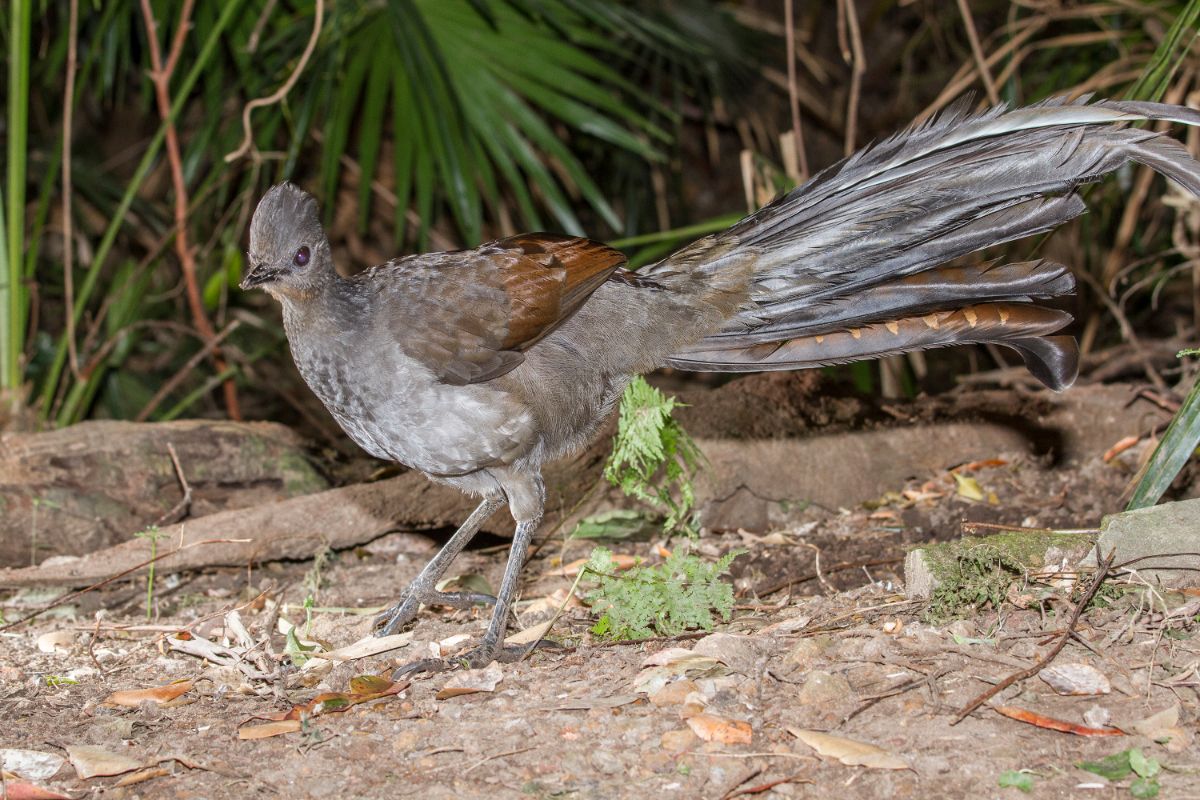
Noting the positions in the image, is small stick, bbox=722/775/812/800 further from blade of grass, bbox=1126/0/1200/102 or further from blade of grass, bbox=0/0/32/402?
blade of grass, bbox=0/0/32/402

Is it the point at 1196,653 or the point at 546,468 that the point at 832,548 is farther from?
the point at 1196,653

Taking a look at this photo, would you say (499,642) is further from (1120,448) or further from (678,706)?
(1120,448)

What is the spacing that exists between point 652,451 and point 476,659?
34.5 inches

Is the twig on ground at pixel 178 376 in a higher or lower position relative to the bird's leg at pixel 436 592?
higher

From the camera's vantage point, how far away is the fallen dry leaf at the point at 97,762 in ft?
7.94

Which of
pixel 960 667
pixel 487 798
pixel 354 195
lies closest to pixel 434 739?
pixel 487 798

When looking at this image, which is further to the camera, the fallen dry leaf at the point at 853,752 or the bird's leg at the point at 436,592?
the bird's leg at the point at 436,592

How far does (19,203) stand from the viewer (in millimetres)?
4555

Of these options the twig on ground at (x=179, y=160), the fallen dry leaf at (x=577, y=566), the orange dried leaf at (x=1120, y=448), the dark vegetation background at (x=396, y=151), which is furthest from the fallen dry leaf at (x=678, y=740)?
the twig on ground at (x=179, y=160)

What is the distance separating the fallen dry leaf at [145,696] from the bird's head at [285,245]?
1100 millimetres

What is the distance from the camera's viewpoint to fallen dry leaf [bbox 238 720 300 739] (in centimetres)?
259

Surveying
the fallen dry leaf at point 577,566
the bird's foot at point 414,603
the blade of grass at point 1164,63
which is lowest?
the fallen dry leaf at point 577,566

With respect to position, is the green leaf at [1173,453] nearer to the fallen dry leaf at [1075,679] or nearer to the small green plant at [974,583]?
the small green plant at [974,583]

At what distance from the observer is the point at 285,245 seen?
3271mm
